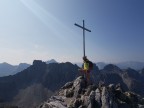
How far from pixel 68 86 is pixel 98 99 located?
14.9 m

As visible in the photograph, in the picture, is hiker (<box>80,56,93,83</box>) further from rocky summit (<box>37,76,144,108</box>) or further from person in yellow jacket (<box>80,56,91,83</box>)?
rocky summit (<box>37,76,144,108</box>)

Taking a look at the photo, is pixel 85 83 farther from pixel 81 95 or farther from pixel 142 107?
pixel 142 107

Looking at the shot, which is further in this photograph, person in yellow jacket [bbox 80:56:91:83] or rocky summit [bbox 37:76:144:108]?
person in yellow jacket [bbox 80:56:91:83]

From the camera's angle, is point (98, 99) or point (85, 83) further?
point (85, 83)

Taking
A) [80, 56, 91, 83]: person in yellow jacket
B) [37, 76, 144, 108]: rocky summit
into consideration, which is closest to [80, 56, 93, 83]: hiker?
[80, 56, 91, 83]: person in yellow jacket

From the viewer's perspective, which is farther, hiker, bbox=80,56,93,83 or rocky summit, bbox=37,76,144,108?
hiker, bbox=80,56,93,83

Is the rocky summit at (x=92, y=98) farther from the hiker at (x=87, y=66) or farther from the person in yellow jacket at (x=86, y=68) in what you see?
the hiker at (x=87, y=66)

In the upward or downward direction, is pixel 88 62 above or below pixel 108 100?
above

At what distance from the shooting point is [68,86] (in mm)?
56344

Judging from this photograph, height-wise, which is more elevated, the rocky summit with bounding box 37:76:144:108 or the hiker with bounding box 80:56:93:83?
the hiker with bounding box 80:56:93:83

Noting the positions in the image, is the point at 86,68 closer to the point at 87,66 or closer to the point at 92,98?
the point at 87,66

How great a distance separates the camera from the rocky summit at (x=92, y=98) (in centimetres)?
4184

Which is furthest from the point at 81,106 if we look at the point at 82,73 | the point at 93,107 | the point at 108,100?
the point at 82,73

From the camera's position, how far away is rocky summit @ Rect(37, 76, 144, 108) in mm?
41844
